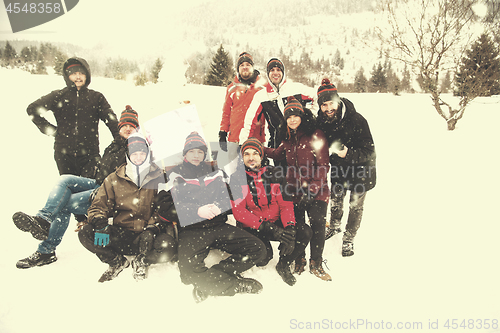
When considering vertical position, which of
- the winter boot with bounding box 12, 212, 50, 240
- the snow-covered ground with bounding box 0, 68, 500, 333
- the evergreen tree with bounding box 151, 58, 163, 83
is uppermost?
the evergreen tree with bounding box 151, 58, 163, 83

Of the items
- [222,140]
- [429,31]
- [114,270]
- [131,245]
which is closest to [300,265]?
[131,245]

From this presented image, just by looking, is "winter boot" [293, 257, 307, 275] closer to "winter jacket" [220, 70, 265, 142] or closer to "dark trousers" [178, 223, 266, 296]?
"dark trousers" [178, 223, 266, 296]

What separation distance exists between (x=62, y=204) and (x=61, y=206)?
24mm

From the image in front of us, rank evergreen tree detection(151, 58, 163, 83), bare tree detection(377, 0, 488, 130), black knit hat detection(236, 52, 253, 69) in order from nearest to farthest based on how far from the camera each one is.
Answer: black knit hat detection(236, 52, 253, 69) < bare tree detection(377, 0, 488, 130) < evergreen tree detection(151, 58, 163, 83)

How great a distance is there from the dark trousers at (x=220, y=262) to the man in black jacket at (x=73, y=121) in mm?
1846

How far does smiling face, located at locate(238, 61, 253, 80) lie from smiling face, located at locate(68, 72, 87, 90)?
218 centimetres

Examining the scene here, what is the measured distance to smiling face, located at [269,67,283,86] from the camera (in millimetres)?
3596

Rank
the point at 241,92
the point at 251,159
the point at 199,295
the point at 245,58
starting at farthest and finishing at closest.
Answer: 1. the point at 241,92
2. the point at 245,58
3. the point at 251,159
4. the point at 199,295

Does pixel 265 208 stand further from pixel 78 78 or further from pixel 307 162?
pixel 78 78

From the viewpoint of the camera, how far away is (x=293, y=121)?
304cm

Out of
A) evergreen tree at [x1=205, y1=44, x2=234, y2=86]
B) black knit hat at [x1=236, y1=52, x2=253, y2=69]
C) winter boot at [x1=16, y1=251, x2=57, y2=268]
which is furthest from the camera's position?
evergreen tree at [x1=205, y1=44, x2=234, y2=86]

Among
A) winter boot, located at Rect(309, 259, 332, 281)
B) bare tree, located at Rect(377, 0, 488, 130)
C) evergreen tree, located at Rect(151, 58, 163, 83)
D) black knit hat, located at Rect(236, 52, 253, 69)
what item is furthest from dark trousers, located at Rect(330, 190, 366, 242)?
evergreen tree, located at Rect(151, 58, 163, 83)

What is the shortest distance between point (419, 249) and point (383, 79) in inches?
1296

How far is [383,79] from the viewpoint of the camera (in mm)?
30891
